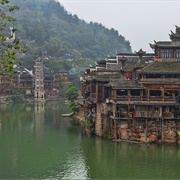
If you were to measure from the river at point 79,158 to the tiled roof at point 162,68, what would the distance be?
7.97 meters

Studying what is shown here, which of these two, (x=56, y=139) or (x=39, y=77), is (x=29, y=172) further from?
(x=39, y=77)

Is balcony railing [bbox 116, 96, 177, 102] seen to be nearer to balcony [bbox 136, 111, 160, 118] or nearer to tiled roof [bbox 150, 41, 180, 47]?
balcony [bbox 136, 111, 160, 118]

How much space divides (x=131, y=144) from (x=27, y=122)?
86.5ft

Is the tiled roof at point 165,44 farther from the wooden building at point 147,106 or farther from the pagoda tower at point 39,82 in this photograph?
the pagoda tower at point 39,82

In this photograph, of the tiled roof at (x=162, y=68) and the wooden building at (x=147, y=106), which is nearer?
the wooden building at (x=147, y=106)

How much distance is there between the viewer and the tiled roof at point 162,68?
133 feet

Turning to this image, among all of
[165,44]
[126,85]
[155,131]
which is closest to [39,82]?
[165,44]

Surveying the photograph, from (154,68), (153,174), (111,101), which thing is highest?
(154,68)

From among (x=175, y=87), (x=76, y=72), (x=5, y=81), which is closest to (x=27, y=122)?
(x=175, y=87)

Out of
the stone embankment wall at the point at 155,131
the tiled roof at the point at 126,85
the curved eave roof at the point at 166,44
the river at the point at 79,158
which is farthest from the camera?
the curved eave roof at the point at 166,44

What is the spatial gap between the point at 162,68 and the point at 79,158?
14.4 metres

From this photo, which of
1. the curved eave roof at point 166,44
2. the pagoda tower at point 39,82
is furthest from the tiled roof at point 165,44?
the pagoda tower at point 39,82

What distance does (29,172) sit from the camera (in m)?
29.9

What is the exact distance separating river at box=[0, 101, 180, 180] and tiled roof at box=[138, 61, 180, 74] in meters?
7.97
